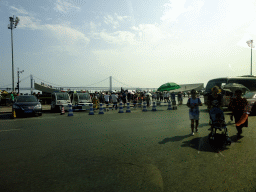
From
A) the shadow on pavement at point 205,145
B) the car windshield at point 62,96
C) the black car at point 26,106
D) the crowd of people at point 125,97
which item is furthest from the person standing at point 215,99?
the car windshield at point 62,96

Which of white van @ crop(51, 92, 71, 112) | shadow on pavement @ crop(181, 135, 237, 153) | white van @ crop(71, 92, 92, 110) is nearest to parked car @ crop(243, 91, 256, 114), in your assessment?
shadow on pavement @ crop(181, 135, 237, 153)

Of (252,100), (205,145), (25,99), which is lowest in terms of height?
(205,145)

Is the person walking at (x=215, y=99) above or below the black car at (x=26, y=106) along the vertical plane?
above

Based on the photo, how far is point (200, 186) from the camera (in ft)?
11.0

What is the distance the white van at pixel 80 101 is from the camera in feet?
65.6

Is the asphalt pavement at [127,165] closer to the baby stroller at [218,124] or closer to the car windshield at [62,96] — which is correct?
the baby stroller at [218,124]

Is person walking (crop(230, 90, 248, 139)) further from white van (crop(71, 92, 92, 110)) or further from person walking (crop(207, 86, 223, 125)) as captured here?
white van (crop(71, 92, 92, 110))

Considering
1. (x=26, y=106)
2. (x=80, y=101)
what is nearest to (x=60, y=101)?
(x=80, y=101)

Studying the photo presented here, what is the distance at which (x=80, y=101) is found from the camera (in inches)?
805

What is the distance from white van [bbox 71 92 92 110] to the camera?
65.6 feet

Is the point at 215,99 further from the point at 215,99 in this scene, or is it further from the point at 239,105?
the point at 239,105

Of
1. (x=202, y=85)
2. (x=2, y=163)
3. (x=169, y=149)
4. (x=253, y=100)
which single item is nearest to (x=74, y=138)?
(x=2, y=163)

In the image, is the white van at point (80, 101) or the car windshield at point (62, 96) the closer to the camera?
the white van at point (80, 101)

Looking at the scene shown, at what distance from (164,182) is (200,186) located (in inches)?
22.9
